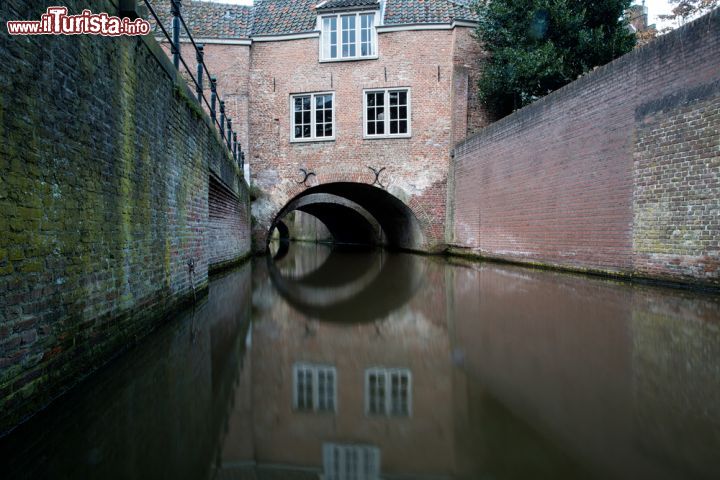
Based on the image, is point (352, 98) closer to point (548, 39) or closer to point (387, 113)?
point (387, 113)

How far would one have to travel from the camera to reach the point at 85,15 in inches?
144

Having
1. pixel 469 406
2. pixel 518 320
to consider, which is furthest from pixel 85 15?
pixel 518 320

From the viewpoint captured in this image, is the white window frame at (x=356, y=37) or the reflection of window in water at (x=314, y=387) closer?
the reflection of window in water at (x=314, y=387)

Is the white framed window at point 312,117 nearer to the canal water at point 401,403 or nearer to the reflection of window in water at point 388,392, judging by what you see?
the canal water at point 401,403

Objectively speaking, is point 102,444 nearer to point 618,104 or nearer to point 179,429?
point 179,429

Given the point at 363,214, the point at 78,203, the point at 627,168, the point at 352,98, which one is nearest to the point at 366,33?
the point at 352,98

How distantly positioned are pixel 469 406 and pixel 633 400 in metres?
0.92

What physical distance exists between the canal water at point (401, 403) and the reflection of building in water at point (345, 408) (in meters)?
0.01

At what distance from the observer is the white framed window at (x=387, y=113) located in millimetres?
16422

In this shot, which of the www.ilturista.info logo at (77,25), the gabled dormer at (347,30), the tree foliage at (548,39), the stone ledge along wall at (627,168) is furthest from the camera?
the gabled dormer at (347,30)

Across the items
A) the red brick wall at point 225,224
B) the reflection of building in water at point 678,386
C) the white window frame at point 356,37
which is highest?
the white window frame at point 356,37

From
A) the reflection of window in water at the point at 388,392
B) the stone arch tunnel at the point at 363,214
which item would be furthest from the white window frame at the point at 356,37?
the reflection of window in water at the point at 388,392

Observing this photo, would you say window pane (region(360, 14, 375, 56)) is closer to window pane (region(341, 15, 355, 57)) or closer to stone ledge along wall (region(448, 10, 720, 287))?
window pane (region(341, 15, 355, 57))

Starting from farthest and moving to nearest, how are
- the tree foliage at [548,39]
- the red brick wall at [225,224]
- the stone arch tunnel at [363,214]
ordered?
the stone arch tunnel at [363,214], the tree foliage at [548,39], the red brick wall at [225,224]
